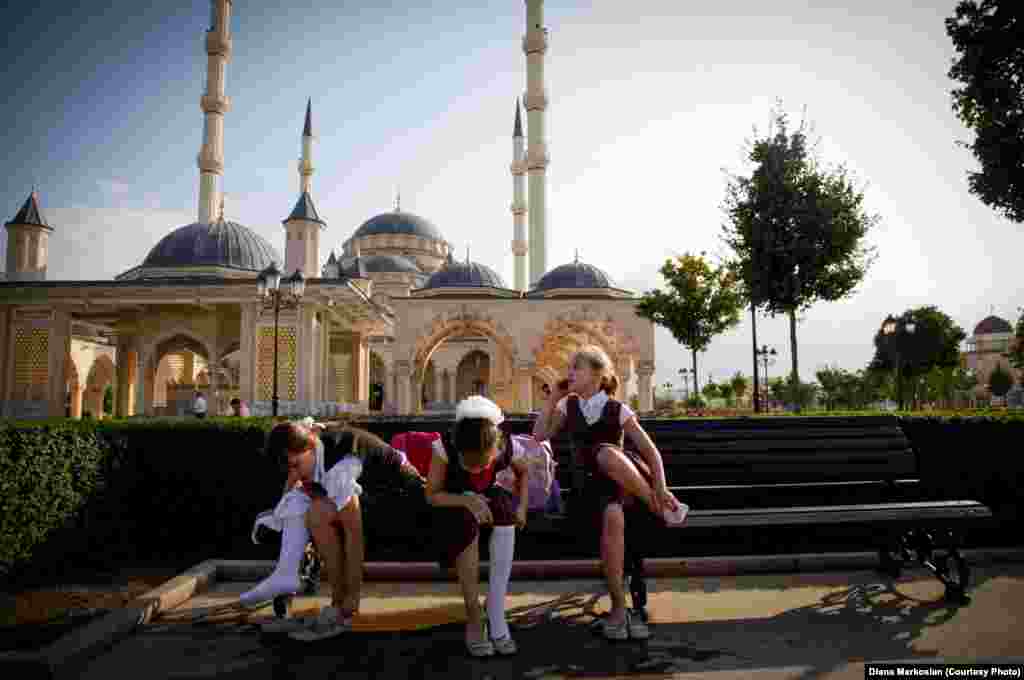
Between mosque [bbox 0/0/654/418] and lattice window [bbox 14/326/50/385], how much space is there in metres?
0.04

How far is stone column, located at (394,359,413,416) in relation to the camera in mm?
25609

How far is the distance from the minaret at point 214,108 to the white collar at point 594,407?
30.5 metres

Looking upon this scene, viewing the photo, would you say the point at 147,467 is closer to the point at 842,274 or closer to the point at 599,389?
the point at 599,389

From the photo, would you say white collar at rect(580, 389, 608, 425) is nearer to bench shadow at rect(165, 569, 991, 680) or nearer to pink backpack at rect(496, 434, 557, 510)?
pink backpack at rect(496, 434, 557, 510)

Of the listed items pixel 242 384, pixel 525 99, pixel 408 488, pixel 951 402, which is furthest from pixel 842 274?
pixel 951 402

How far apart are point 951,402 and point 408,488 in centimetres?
6690

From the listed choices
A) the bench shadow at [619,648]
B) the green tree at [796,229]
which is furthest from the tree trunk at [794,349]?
the bench shadow at [619,648]

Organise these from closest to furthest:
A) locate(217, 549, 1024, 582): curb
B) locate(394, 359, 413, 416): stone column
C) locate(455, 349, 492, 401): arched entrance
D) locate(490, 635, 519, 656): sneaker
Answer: locate(490, 635, 519, 656): sneaker < locate(217, 549, 1024, 582): curb < locate(394, 359, 413, 416): stone column < locate(455, 349, 492, 401): arched entrance

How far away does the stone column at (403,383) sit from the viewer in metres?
25.6

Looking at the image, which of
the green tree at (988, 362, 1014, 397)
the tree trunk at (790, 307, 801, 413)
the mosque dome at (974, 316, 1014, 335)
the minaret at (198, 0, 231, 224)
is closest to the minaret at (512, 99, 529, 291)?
the minaret at (198, 0, 231, 224)

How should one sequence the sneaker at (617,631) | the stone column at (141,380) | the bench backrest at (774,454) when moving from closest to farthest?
the sneaker at (617,631), the bench backrest at (774,454), the stone column at (141,380)

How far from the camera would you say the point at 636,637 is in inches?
122

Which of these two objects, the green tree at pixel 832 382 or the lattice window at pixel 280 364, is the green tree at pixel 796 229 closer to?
the lattice window at pixel 280 364

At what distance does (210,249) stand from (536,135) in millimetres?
16549
